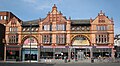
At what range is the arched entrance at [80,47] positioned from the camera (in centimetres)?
6975

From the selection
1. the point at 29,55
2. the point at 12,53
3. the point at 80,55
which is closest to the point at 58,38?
the point at 80,55

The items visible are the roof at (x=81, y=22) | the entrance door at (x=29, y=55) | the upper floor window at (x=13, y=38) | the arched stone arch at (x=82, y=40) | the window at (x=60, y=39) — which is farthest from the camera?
the upper floor window at (x=13, y=38)

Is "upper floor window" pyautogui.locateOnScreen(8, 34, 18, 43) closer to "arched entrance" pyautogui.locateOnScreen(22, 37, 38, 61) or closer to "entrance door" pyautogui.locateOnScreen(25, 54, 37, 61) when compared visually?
"arched entrance" pyautogui.locateOnScreen(22, 37, 38, 61)

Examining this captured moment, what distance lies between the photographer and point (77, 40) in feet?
231

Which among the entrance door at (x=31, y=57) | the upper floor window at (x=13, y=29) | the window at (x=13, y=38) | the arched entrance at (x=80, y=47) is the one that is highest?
the upper floor window at (x=13, y=29)

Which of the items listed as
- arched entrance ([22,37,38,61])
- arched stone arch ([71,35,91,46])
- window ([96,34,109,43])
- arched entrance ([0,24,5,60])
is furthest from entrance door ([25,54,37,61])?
window ([96,34,109,43])

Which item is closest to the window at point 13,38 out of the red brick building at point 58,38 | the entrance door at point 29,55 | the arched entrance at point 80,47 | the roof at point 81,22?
A: the red brick building at point 58,38

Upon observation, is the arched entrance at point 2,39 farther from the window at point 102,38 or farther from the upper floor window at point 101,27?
the upper floor window at point 101,27

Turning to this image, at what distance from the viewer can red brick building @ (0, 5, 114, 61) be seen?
69.7 metres

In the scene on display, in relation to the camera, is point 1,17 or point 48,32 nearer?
point 48,32

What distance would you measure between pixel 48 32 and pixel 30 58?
385 inches

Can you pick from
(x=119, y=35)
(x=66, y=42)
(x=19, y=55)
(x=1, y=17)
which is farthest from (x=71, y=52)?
(x=119, y=35)

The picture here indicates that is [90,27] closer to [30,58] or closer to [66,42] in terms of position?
[66,42]

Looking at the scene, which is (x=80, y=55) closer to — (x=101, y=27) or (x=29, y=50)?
(x=101, y=27)
